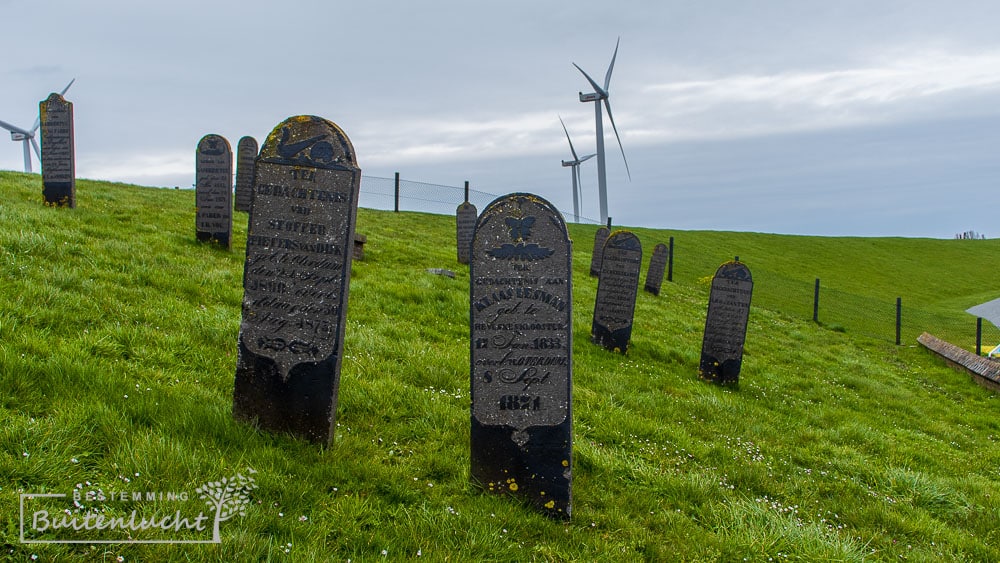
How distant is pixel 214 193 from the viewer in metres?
12.8

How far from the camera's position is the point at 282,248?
194 inches

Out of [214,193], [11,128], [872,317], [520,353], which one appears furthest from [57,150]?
[11,128]

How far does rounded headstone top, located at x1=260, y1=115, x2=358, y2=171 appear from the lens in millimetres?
4977

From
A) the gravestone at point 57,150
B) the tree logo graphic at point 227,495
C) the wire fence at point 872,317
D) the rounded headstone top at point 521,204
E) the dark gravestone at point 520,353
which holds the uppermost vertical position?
the gravestone at point 57,150

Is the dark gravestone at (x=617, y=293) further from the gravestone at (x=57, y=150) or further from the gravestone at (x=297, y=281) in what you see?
the gravestone at (x=57, y=150)

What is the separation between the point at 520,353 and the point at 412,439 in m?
1.32

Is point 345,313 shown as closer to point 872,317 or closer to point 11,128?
point 872,317

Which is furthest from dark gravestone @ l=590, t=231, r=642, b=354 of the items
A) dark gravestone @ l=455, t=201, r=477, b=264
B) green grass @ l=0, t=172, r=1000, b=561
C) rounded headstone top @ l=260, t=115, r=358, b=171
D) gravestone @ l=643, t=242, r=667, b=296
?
gravestone @ l=643, t=242, r=667, b=296

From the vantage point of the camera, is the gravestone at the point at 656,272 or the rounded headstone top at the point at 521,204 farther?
the gravestone at the point at 656,272

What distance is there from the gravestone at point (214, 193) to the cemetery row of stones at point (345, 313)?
8.69m

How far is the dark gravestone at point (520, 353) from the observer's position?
466cm

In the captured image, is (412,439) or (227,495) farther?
(412,439)

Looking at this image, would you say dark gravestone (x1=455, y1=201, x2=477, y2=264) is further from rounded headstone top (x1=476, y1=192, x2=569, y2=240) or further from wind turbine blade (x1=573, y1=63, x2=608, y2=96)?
wind turbine blade (x1=573, y1=63, x2=608, y2=96)

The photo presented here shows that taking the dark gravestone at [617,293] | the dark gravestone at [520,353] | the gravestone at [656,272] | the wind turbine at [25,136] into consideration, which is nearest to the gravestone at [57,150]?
the dark gravestone at [617,293]
